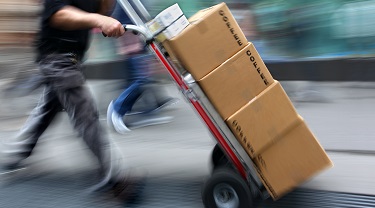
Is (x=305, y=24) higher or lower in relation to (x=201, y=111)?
lower

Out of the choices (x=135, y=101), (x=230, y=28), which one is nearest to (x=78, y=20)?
(x=230, y=28)

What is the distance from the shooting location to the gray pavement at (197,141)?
162 inches

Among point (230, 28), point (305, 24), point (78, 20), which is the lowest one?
point (305, 24)

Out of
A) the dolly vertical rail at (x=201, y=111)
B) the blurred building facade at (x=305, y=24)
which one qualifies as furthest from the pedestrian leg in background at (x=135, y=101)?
the dolly vertical rail at (x=201, y=111)

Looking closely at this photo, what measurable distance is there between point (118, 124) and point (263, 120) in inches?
104

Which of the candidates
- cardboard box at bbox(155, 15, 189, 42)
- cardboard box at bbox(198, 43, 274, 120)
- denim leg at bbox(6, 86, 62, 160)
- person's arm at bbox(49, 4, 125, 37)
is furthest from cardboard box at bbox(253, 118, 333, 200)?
denim leg at bbox(6, 86, 62, 160)

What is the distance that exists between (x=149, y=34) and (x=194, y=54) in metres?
0.31

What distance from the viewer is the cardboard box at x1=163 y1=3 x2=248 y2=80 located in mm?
3049

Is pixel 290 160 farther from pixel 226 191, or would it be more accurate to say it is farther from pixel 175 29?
pixel 175 29

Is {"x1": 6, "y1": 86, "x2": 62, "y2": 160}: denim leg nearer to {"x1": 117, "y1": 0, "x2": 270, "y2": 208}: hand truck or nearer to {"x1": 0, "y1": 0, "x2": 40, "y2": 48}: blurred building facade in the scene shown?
{"x1": 117, "y1": 0, "x2": 270, "y2": 208}: hand truck

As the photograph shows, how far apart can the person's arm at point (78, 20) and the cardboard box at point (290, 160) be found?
1186 mm

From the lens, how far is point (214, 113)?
315 cm

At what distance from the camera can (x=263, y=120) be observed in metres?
3.13

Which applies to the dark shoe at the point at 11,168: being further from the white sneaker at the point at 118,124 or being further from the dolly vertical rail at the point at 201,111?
the dolly vertical rail at the point at 201,111
